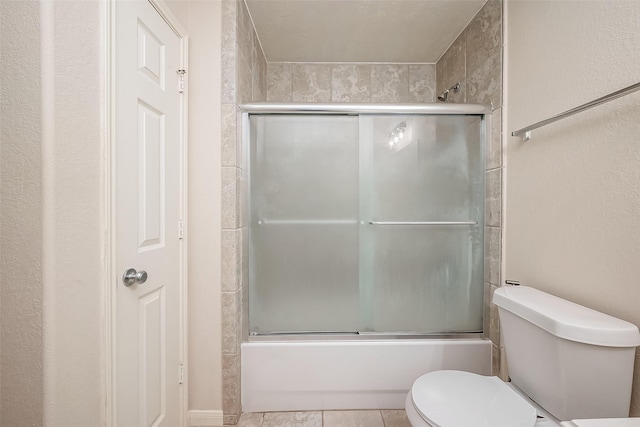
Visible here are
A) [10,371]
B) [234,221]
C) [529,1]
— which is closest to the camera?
[10,371]

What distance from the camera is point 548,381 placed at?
3.26 feet

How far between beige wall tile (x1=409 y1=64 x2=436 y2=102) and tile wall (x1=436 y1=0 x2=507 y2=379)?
0.57 meters

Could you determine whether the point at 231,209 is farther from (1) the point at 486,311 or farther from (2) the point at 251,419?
(1) the point at 486,311

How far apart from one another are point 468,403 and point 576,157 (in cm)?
99

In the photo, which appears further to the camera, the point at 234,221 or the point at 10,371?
the point at 234,221

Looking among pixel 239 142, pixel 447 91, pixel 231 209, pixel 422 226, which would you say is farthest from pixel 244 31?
pixel 422 226

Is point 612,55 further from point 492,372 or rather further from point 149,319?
point 149,319

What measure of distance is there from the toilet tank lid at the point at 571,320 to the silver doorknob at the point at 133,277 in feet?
4.59

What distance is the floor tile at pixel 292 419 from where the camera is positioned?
1.49 meters

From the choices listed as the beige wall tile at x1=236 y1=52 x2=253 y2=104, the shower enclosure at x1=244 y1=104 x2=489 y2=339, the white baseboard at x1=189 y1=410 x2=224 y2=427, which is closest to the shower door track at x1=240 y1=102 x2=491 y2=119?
the shower enclosure at x1=244 y1=104 x2=489 y2=339

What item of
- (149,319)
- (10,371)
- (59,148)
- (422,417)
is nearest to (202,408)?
(149,319)

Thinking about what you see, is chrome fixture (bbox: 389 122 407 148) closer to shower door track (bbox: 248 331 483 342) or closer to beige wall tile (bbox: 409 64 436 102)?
beige wall tile (bbox: 409 64 436 102)

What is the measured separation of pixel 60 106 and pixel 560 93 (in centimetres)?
172

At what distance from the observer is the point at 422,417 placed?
944mm
